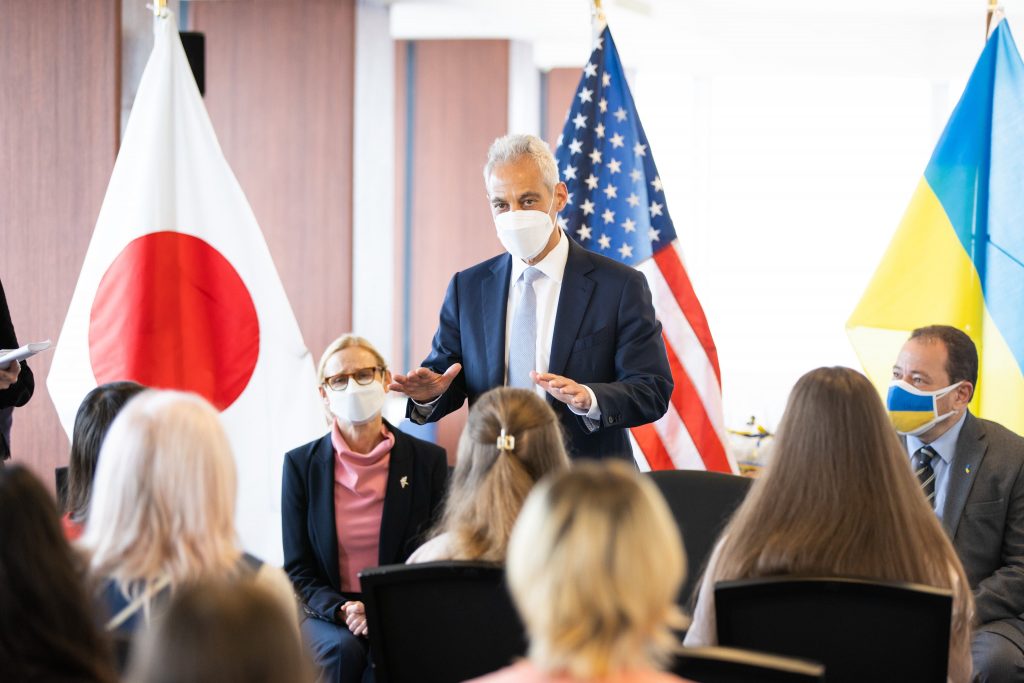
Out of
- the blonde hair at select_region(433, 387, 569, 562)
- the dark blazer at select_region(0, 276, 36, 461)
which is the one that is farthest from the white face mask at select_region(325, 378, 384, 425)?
the blonde hair at select_region(433, 387, 569, 562)

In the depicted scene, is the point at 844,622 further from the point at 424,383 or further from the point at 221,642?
the point at 424,383

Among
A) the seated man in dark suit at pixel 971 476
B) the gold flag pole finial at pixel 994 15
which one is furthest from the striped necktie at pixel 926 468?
the gold flag pole finial at pixel 994 15

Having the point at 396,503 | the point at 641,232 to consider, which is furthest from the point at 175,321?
the point at 641,232

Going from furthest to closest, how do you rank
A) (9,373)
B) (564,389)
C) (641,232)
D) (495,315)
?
1. (641,232)
2. (495,315)
3. (9,373)
4. (564,389)

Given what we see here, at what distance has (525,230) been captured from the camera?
109 inches

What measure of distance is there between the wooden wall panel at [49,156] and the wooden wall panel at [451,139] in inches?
102

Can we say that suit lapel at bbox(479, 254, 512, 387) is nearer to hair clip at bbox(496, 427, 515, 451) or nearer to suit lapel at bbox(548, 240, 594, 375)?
suit lapel at bbox(548, 240, 594, 375)

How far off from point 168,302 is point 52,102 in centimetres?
88

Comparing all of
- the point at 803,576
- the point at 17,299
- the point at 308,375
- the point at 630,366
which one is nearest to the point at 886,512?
the point at 803,576

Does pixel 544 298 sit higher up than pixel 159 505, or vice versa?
pixel 544 298

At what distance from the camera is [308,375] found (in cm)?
378

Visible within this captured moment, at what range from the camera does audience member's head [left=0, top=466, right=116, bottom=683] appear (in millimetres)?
1191

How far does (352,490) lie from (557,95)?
4.36 meters

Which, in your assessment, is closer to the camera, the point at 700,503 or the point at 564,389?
the point at 564,389
